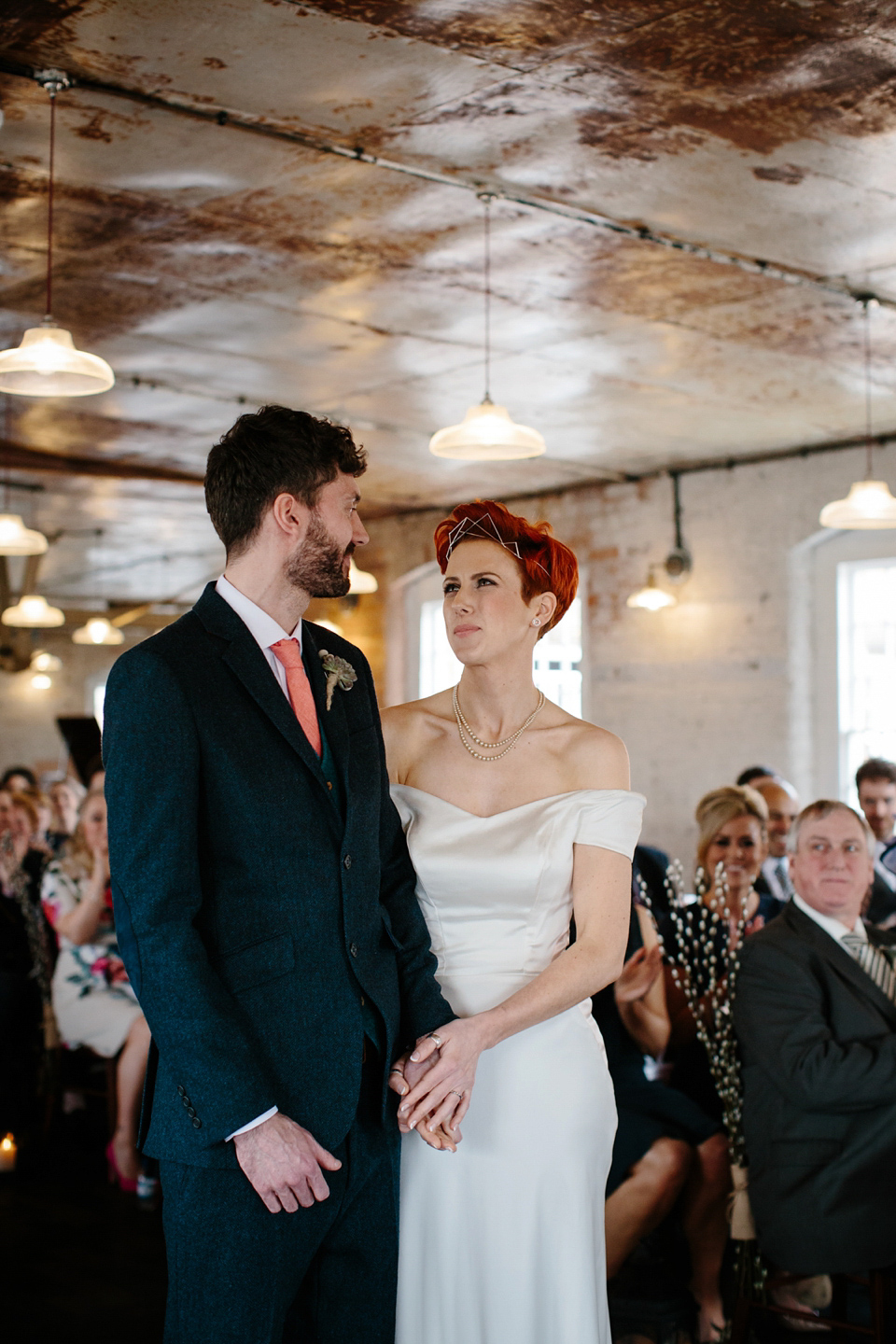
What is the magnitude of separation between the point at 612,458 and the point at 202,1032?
8151 mm

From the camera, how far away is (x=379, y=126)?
13.9 feet

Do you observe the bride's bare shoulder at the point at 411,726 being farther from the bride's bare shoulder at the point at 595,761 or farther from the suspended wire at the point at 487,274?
the suspended wire at the point at 487,274

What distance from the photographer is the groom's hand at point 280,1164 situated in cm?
184

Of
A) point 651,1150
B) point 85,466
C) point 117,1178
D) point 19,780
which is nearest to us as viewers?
point 651,1150

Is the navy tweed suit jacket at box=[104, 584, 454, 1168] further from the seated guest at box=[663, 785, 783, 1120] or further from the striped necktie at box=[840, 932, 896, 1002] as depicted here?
the seated guest at box=[663, 785, 783, 1120]

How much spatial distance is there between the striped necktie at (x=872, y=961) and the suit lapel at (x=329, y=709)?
6.02 ft

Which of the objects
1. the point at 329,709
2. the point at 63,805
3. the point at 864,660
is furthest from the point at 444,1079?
the point at 63,805

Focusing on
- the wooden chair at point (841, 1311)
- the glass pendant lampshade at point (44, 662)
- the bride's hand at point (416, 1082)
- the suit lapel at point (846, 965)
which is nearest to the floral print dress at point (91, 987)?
the wooden chair at point (841, 1311)

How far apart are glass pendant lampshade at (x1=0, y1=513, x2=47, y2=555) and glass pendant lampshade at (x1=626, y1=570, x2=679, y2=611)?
4.27 m

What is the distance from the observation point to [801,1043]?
Result: 10.6 feet

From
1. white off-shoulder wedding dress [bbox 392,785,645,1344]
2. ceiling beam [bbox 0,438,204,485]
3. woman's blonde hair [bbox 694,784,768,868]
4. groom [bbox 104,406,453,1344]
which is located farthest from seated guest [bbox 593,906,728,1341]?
ceiling beam [bbox 0,438,204,485]

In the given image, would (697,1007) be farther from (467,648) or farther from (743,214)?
(743,214)

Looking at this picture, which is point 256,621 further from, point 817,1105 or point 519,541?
point 817,1105

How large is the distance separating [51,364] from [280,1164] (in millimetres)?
3046
